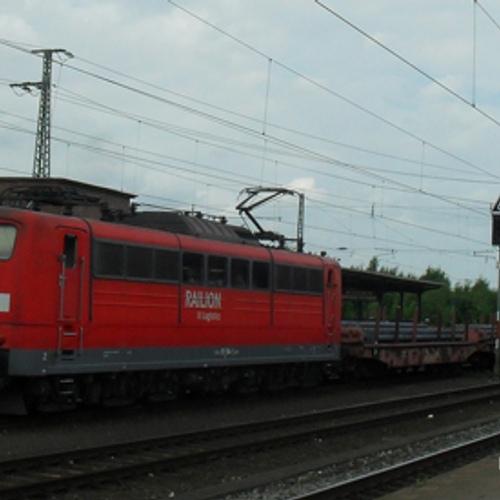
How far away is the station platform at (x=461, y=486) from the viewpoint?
974cm

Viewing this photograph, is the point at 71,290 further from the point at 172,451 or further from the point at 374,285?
the point at 374,285

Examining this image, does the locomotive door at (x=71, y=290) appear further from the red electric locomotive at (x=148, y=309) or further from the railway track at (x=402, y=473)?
the railway track at (x=402, y=473)

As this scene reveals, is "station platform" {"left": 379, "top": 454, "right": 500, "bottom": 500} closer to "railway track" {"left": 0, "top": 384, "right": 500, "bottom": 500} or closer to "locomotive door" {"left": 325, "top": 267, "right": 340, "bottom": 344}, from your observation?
"railway track" {"left": 0, "top": 384, "right": 500, "bottom": 500}

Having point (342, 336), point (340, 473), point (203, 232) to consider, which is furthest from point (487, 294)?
point (340, 473)

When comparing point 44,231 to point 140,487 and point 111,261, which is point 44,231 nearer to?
point 111,261

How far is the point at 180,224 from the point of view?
18516 mm

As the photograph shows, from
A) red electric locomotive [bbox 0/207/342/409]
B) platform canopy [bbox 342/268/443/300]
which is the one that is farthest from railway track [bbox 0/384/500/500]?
platform canopy [bbox 342/268/443/300]

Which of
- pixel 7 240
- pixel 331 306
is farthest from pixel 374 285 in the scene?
pixel 7 240

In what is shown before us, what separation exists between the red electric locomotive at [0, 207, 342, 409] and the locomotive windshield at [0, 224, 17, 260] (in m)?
0.02

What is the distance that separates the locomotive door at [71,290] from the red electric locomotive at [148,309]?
2cm

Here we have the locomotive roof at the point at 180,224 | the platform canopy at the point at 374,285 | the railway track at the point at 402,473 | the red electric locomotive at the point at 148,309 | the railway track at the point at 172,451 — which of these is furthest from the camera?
the platform canopy at the point at 374,285

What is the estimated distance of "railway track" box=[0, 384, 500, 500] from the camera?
1059 cm

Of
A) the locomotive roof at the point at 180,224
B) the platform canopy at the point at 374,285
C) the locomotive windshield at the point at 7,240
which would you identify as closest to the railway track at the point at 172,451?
the locomotive windshield at the point at 7,240

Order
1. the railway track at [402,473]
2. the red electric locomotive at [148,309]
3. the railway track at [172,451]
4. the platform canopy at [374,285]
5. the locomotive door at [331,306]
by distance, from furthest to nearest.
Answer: the platform canopy at [374,285] < the locomotive door at [331,306] < the red electric locomotive at [148,309] < the railway track at [172,451] < the railway track at [402,473]
